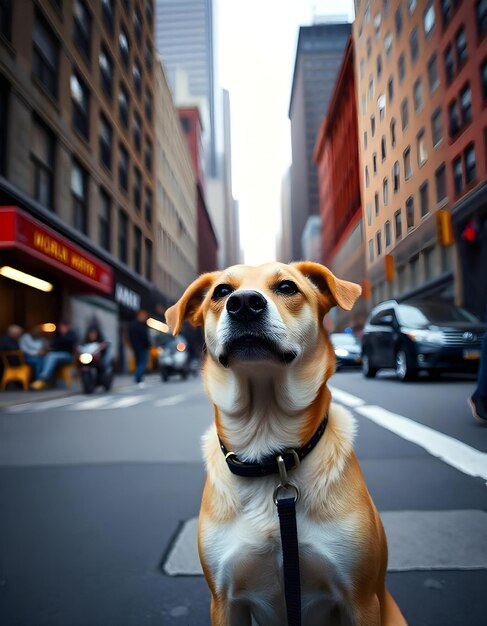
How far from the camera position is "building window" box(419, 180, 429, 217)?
4.41 feet

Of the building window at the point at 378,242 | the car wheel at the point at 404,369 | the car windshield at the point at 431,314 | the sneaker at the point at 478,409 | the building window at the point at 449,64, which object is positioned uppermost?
the building window at the point at 449,64

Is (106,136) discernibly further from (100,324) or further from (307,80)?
(100,324)

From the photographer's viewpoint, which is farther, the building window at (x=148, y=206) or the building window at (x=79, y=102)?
the building window at (x=148, y=206)

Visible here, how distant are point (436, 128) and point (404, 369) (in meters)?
1.16

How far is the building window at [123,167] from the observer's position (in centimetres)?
224

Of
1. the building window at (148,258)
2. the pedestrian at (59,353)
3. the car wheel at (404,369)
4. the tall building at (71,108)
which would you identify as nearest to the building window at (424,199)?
the car wheel at (404,369)

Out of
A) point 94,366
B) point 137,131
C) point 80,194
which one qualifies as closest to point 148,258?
point 80,194

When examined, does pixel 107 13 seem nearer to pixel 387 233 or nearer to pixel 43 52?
pixel 43 52

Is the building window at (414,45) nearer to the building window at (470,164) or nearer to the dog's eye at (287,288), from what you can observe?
the building window at (470,164)

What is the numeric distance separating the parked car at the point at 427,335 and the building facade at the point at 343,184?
0.10 m

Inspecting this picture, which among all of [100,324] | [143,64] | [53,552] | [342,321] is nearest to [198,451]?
[53,552]

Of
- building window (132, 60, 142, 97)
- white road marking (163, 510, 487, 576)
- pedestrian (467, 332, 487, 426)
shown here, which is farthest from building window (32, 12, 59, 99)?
white road marking (163, 510, 487, 576)

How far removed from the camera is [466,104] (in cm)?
123

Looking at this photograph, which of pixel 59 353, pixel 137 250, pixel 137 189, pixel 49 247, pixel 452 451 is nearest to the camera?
pixel 452 451
